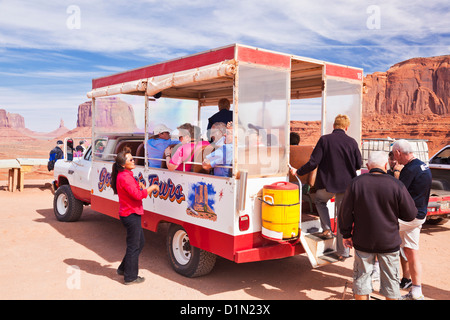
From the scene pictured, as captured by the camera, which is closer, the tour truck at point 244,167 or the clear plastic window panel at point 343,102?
the tour truck at point 244,167

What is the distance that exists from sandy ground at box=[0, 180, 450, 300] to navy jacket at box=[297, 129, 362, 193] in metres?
1.36

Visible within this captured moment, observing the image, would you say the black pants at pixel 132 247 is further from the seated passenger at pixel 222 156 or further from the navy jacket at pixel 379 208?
the navy jacket at pixel 379 208

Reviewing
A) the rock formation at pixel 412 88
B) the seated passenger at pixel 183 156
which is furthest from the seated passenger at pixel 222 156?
the rock formation at pixel 412 88

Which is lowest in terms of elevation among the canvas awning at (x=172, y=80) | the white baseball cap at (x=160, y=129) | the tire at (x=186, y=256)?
the tire at (x=186, y=256)

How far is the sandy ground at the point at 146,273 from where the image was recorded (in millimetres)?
4750

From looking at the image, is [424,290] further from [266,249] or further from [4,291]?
[4,291]

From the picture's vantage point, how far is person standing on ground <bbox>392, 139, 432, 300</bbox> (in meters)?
4.35

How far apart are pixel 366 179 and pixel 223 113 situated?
10.9 ft

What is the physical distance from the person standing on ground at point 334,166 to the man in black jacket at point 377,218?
0.99 metres

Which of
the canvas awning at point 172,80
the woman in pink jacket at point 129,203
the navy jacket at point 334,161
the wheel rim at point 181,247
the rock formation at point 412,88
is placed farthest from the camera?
the rock formation at point 412,88

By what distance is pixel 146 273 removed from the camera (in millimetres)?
5465

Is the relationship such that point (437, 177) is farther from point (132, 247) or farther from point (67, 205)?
point (67, 205)

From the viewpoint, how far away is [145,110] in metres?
5.95

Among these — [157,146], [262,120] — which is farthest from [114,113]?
[262,120]
